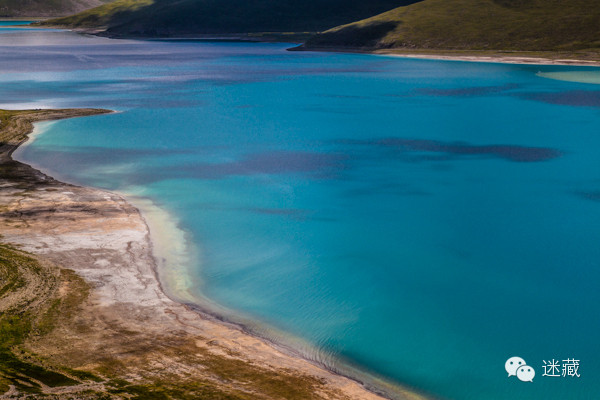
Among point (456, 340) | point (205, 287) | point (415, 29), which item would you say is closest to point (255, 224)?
point (205, 287)

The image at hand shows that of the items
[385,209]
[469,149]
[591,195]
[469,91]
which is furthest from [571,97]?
[385,209]

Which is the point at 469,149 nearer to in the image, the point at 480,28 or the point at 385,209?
the point at 385,209

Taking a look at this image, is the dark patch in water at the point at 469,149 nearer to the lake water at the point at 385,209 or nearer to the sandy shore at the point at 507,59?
the lake water at the point at 385,209

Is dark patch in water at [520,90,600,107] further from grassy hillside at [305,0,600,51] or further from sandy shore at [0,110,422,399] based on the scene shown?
sandy shore at [0,110,422,399]

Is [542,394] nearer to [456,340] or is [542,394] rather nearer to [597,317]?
[456,340]

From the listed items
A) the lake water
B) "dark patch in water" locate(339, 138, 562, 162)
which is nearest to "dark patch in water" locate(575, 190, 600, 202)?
the lake water
